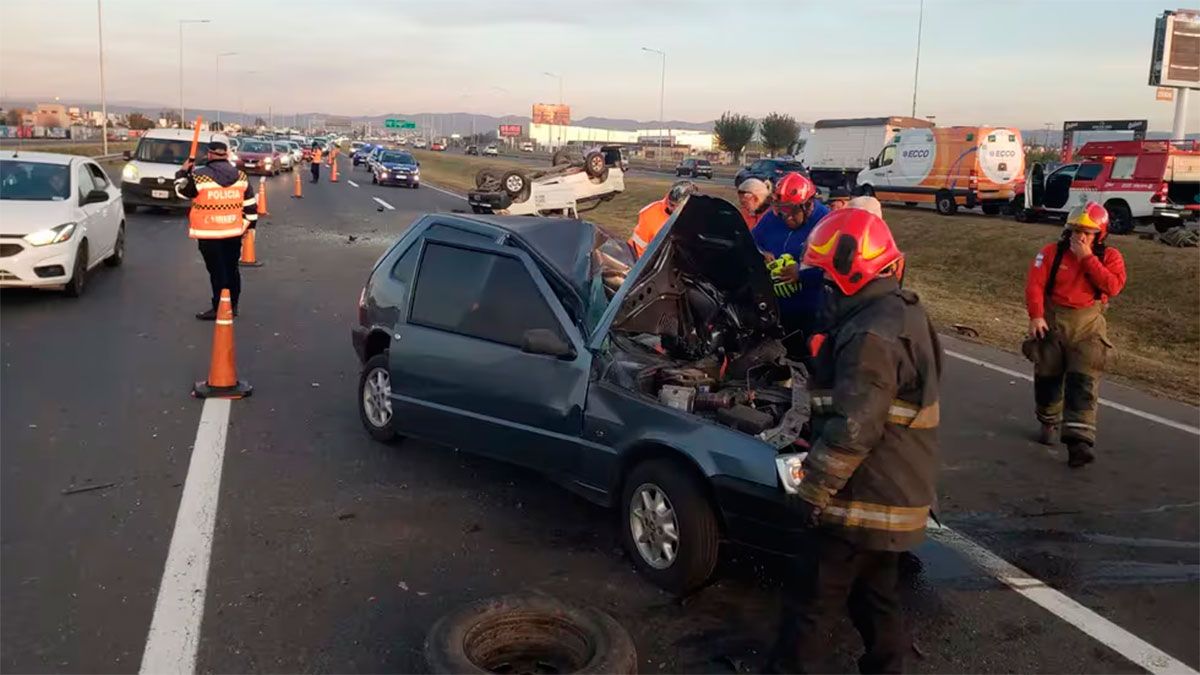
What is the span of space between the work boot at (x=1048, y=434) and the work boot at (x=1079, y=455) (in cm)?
47

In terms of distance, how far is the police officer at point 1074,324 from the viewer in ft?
22.6

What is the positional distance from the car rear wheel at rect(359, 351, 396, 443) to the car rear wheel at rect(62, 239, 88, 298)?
242 inches

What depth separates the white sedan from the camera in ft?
34.1

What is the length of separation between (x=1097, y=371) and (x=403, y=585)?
530 centimetres

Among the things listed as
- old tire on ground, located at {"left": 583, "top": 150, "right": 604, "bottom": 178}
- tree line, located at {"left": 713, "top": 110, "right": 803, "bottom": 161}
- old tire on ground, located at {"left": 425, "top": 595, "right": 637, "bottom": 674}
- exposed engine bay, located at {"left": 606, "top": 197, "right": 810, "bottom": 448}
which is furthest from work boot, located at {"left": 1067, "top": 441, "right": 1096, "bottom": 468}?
tree line, located at {"left": 713, "top": 110, "right": 803, "bottom": 161}

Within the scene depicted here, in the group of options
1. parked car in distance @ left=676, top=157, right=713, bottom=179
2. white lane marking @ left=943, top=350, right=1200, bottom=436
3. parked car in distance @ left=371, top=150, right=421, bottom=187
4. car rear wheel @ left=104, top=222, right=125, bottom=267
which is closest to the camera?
white lane marking @ left=943, top=350, right=1200, bottom=436

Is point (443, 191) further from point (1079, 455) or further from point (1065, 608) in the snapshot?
point (1065, 608)

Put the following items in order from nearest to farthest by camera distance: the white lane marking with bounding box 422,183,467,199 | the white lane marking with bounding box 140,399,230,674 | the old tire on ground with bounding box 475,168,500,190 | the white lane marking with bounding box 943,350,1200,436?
the white lane marking with bounding box 140,399,230,674, the white lane marking with bounding box 943,350,1200,436, the old tire on ground with bounding box 475,168,500,190, the white lane marking with bounding box 422,183,467,199

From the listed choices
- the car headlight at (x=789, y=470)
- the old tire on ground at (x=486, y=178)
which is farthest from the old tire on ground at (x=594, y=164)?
the car headlight at (x=789, y=470)

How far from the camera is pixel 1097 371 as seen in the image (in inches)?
277

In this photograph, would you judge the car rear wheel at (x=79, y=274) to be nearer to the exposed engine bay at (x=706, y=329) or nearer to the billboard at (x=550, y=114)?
the exposed engine bay at (x=706, y=329)

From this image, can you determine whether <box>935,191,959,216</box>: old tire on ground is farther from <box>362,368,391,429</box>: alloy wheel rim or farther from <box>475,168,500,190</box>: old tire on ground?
<box>362,368,391,429</box>: alloy wheel rim

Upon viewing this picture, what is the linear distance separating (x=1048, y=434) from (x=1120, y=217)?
60.5 ft

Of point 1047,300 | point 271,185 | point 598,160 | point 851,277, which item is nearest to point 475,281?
point 851,277
